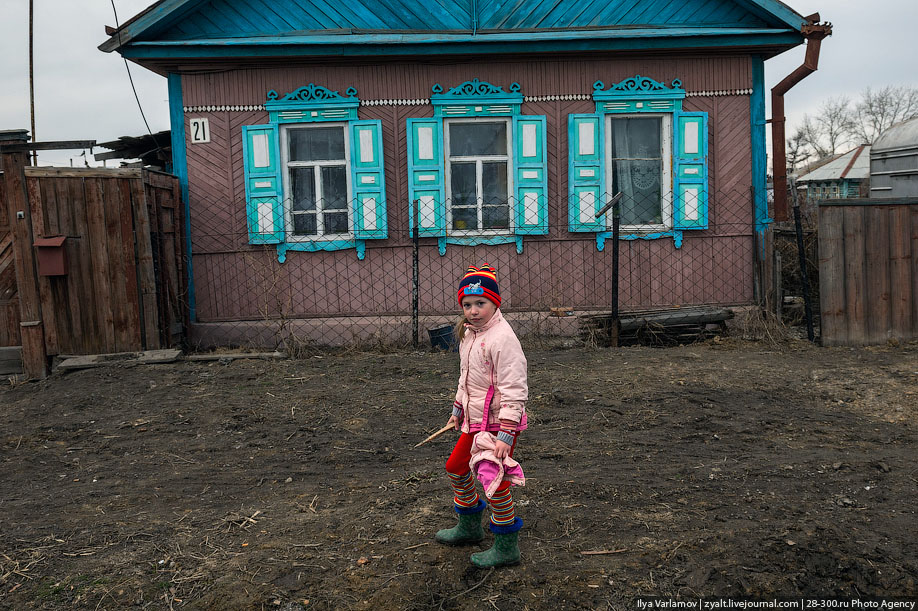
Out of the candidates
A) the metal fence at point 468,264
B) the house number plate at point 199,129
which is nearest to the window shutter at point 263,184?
the metal fence at point 468,264

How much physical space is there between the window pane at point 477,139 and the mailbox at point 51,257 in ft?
15.1

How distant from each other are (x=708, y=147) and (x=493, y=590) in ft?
25.4

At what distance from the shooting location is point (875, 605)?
3100mm

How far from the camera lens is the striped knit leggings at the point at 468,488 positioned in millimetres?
3449

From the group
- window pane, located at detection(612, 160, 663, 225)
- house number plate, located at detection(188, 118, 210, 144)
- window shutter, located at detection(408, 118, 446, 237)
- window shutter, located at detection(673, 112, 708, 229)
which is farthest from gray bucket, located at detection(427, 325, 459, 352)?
house number plate, located at detection(188, 118, 210, 144)

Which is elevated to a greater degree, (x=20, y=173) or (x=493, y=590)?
(x=20, y=173)

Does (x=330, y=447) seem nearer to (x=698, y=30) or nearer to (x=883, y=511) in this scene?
(x=883, y=511)

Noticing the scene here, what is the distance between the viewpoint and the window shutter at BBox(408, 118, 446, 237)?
9578mm

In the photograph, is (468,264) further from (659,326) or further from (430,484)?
(430,484)

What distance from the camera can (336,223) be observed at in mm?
9797

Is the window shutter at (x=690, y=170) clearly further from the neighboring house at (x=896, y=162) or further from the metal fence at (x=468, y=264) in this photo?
the neighboring house at (x=896, y=162)

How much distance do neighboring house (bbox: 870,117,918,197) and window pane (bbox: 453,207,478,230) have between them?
6.42m

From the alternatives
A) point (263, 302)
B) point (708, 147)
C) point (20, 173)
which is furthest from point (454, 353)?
point (20, 173)

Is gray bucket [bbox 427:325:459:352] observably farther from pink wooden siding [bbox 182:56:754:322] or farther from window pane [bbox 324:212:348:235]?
window pane [bbox 324:212:348:235]
